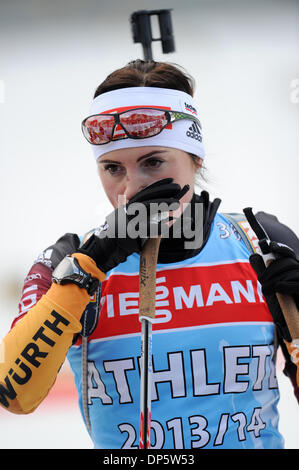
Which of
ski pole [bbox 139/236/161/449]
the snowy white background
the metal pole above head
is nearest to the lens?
ski pole [bbox 139/236/161/449]

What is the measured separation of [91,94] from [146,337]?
2280mm

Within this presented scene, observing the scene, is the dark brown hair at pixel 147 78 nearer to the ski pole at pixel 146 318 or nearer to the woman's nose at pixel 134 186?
the woman's nose at pixel 134 186

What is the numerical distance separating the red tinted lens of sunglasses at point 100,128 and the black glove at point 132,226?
0.23 meters

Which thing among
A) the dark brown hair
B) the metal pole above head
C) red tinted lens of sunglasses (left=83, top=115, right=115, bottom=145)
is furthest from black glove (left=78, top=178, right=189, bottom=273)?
the metal pole above head

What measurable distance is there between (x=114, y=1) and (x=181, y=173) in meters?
2.26

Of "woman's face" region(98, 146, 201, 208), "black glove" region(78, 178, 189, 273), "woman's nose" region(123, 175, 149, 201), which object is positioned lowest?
"black glove" region(78, 178, 189, 273)

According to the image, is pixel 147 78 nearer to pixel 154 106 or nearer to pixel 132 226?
pixel 154 106

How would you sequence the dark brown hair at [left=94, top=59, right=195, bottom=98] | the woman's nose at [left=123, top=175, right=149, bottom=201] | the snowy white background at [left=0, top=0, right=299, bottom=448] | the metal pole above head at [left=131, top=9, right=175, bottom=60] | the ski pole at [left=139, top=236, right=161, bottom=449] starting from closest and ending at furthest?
the ski pole at [left=139, top=236, right=161, bottom=449]
the woman's nose at [left=123, top=175, right=149, bottom=201]
the dark brown hair at [left=94, top=59, right=195, bottom=98]
the metal pole above head at [left=131, top=9, right=175, bottom=60]
the snowy white background at [left=0, top=0, right=299, bottom=448]

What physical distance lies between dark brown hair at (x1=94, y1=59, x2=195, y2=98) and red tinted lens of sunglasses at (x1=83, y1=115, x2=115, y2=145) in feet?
0.37

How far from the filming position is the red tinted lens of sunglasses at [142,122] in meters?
1.30

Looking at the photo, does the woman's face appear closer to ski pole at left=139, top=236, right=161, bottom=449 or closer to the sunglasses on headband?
the sunglasses on headband

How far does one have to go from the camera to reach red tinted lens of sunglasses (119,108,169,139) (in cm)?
130

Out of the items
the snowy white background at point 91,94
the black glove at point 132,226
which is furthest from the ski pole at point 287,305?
the snowy white background at point 91,94

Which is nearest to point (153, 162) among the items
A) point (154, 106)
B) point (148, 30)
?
point (154, 106)
